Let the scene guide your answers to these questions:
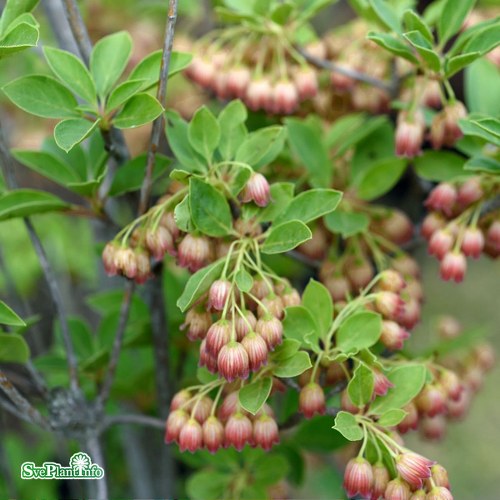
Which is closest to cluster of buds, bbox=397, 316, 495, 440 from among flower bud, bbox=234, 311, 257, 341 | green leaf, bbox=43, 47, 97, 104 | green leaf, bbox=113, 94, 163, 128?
flower bud, bbox=234, 311, 257, 341

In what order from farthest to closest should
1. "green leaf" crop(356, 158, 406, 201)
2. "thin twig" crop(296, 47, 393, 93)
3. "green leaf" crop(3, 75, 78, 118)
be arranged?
"thin twig" crop(296, 47, 393, 93) < "green leaf" crop(356, 158, 406, 201) < "green leaf" crop(3, 75, 78, 118)

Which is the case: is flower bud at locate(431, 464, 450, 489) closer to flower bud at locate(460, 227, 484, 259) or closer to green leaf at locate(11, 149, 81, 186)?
flower bud at locate(460, 227, 484, 259)

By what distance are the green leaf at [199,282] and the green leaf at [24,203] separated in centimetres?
26

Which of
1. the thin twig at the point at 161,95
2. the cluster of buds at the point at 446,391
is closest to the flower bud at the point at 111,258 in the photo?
the thin twig at the point at 161,95

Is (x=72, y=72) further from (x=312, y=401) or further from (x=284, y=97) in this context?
(x=312, y=401)

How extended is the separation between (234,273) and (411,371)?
10.2 inches

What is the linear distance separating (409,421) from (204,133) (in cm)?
45

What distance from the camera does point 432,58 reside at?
0.87 meters

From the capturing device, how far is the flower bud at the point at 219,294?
78cm

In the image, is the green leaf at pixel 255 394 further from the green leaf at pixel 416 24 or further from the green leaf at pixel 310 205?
the green leaf at pixel 416 24

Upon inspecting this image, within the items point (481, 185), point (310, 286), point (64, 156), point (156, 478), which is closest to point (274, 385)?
point (310, 286)

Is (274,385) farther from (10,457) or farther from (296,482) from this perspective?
(10,457)

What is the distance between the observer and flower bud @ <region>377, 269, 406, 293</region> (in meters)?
0.96

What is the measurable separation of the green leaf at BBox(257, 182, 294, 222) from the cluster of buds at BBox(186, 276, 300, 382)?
0.08 m
